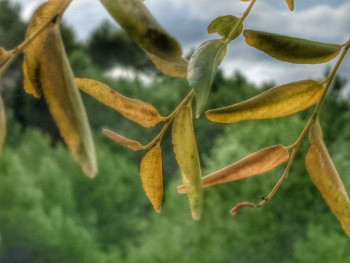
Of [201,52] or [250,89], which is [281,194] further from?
[201,52]

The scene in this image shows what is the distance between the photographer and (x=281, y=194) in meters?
10.1

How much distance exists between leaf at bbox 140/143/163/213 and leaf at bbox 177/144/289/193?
0.02m

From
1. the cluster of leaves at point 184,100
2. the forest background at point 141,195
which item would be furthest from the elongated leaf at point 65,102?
the forest background at point 141,195

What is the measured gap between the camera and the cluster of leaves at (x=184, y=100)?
→ 20 cm

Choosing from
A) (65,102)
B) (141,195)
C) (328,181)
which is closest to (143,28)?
(65,102)

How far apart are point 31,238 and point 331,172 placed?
11386 millimetres

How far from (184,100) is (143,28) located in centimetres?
8

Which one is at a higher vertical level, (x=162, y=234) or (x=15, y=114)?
(x=15, y=114)

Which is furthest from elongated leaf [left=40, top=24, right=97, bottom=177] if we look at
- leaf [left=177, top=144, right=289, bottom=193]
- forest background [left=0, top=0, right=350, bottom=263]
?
forest background [left=0, top=0, right=350, bottom=263]

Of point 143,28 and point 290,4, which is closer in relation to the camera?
point 143,28

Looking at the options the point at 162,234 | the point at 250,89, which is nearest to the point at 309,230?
the point at 162,234

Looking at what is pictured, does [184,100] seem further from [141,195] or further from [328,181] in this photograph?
[141,195]

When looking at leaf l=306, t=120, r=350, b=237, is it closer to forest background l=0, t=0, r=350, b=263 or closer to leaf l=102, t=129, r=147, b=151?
leaf l=102, t=129, r=147, b=151

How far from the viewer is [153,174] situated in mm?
288
